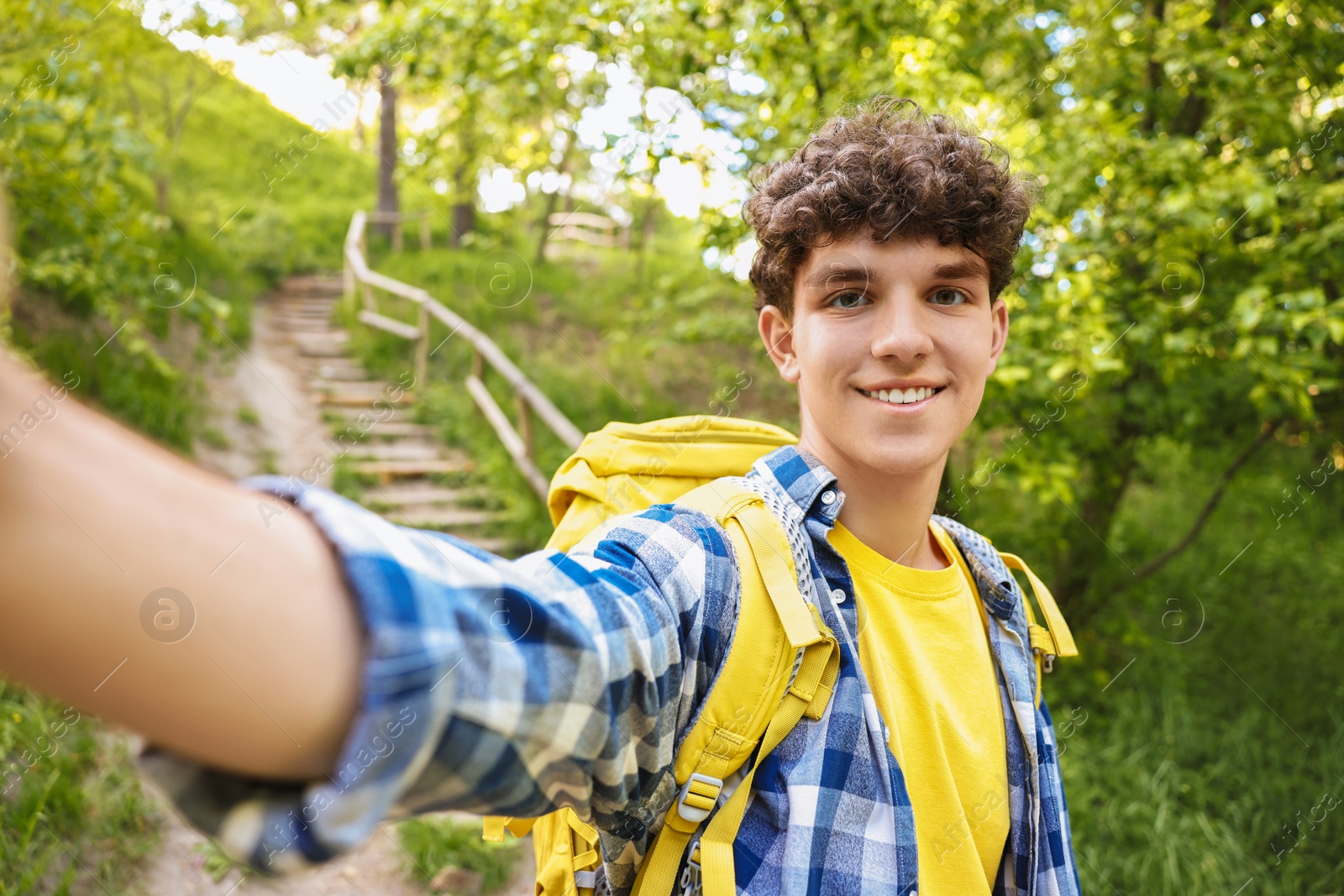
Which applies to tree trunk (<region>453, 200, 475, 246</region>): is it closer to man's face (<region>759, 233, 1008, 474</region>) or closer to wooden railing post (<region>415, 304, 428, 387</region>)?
wooden railing post (<region>415, 304, 428, 387</region>)

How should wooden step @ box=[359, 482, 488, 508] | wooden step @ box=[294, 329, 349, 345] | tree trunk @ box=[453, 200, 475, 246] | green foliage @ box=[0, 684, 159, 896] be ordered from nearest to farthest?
green foliage @ box=[0, 684, 159, 896] < wooden step @ box=[359, 482, 488, 508] < wooden step @ box=[294, 329, 349, 345] < tree trunk @ box=[453, 200, 475, 246]

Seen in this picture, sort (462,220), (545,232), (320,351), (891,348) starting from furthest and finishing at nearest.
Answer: (462,220) → (545,232) → (320,351) → (891,348)

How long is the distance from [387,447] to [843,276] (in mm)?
6237

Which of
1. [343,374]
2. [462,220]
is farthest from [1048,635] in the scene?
[462,220]

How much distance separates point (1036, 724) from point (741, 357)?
340 inches

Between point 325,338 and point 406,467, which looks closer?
point 406,467

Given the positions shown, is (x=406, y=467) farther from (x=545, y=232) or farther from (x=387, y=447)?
(x=545, y=232)

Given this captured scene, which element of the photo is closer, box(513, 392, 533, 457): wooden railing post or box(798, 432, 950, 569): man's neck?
box(798, 432, 950, 569): man's neck

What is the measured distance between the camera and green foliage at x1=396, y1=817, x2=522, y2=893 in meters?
3.29

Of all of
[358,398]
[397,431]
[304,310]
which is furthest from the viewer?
[304,310]

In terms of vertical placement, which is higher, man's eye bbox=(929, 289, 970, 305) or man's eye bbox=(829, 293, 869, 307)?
man's eye bbox=(929, 289, 970, 305)

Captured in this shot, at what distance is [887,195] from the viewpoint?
48.1 inches

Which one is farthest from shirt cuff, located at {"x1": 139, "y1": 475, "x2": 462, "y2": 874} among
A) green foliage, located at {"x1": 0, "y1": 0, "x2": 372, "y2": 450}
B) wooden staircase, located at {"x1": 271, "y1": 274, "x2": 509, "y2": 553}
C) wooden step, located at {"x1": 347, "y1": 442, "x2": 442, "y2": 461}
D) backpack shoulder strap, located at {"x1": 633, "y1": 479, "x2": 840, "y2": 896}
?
wooden step, located at {"x1": 347, "y1": 442, "x2": 442, "y2": 461}

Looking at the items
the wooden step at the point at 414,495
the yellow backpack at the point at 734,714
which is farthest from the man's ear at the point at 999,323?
the wooden step at the point at 414,495
